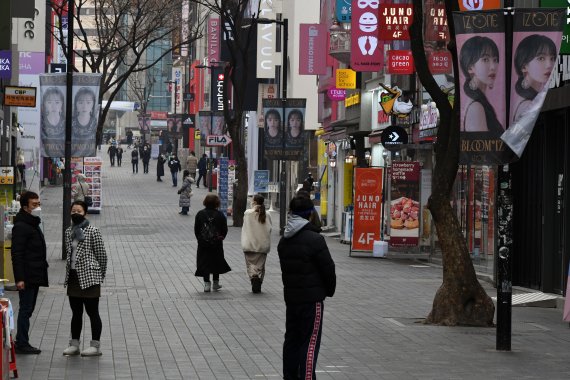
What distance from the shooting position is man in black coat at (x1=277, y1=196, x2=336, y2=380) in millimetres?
11547

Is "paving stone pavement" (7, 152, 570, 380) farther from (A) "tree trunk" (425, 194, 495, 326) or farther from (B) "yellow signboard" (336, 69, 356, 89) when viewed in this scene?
(B) "yellow signboard" (336, 69, 356, 89)

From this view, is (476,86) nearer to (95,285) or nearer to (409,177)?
(95,285)

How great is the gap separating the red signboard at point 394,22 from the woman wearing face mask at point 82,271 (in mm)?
18836

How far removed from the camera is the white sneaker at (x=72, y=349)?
46.8 feet

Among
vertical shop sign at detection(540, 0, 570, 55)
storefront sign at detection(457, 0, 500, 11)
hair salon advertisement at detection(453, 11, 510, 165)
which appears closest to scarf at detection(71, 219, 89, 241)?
hair salon advertisement at detection(453, 11, 510, 165)

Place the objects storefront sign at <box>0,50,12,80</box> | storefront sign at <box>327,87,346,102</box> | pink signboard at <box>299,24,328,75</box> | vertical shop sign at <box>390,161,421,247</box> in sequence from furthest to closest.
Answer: pink signboard at <box>299,24,328,75</box>
storefront sign at <box>327,87,346,102</box>
vertical shop sign at <box>390,161,421,247</box>
storefront sign at <box>0,50,12,80</box>

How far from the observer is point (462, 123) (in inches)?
594

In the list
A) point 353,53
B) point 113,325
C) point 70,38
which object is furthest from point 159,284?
point 353,53

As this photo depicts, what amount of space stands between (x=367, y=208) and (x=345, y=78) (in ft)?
37.1

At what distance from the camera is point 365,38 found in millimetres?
37531

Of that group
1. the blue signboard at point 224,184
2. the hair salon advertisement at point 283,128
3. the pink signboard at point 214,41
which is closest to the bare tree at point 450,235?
the hair salon advertisement at point 283,128

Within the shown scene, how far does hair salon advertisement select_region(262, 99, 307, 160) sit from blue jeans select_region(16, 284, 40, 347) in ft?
89.0

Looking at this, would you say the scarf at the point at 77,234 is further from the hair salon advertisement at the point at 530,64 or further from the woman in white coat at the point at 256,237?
the woman in white coat at the point at 256,237

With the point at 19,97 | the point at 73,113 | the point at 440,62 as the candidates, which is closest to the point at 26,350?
the point at 19,97
